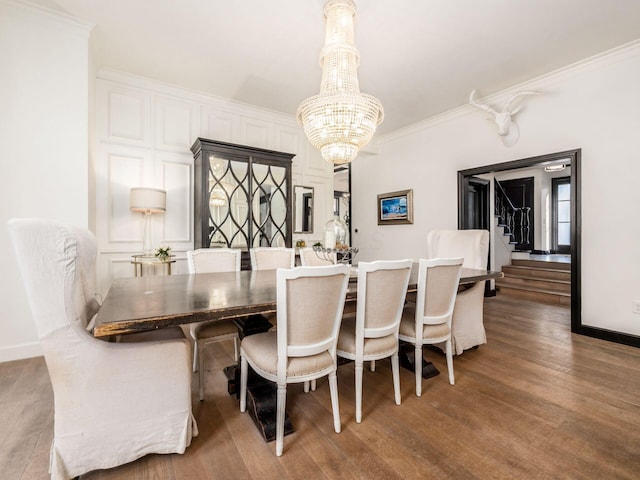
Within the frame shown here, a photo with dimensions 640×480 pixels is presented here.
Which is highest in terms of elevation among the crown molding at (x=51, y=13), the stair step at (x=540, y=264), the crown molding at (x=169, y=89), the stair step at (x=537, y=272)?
the crown molding at (x=51, y=13)

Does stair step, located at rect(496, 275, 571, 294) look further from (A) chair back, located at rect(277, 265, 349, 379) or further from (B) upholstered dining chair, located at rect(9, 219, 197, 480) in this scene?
(B) upholstered dining chair, located at rect(9, 219, 197, 480)

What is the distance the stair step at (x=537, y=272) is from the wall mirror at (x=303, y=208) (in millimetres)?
3955

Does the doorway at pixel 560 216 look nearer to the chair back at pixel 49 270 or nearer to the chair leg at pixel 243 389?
the chair leg at pixel 243 389

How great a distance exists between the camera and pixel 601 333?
311 cm

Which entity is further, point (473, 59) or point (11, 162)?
point (473, 59)

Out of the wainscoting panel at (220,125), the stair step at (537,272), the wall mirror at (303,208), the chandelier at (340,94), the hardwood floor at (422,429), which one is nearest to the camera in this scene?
the hardwood floor at (422,429)

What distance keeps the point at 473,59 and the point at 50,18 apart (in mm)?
3953

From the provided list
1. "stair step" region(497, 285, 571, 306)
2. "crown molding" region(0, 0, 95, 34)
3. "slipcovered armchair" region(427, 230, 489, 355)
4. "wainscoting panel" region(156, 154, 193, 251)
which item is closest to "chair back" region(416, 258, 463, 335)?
"slipcovered armchair" region(427, 230, 489, 355)

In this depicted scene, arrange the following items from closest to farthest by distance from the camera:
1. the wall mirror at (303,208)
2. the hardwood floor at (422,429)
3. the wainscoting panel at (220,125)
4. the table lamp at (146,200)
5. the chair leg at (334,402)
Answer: the hardwood floor at (422,429) → the chair leg at (334,402) → the table lamp at (146,200) → the wainscoting panel at (220,125) → the wall mirror at (303,208)

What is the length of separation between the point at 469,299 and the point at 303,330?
1.88 metres

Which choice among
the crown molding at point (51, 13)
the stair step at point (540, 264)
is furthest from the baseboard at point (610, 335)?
the crown molding at point (51, 13)

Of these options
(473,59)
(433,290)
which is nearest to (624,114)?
(473,59)

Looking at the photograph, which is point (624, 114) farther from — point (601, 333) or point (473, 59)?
point (601, 333)

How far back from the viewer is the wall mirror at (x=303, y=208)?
183 inches
